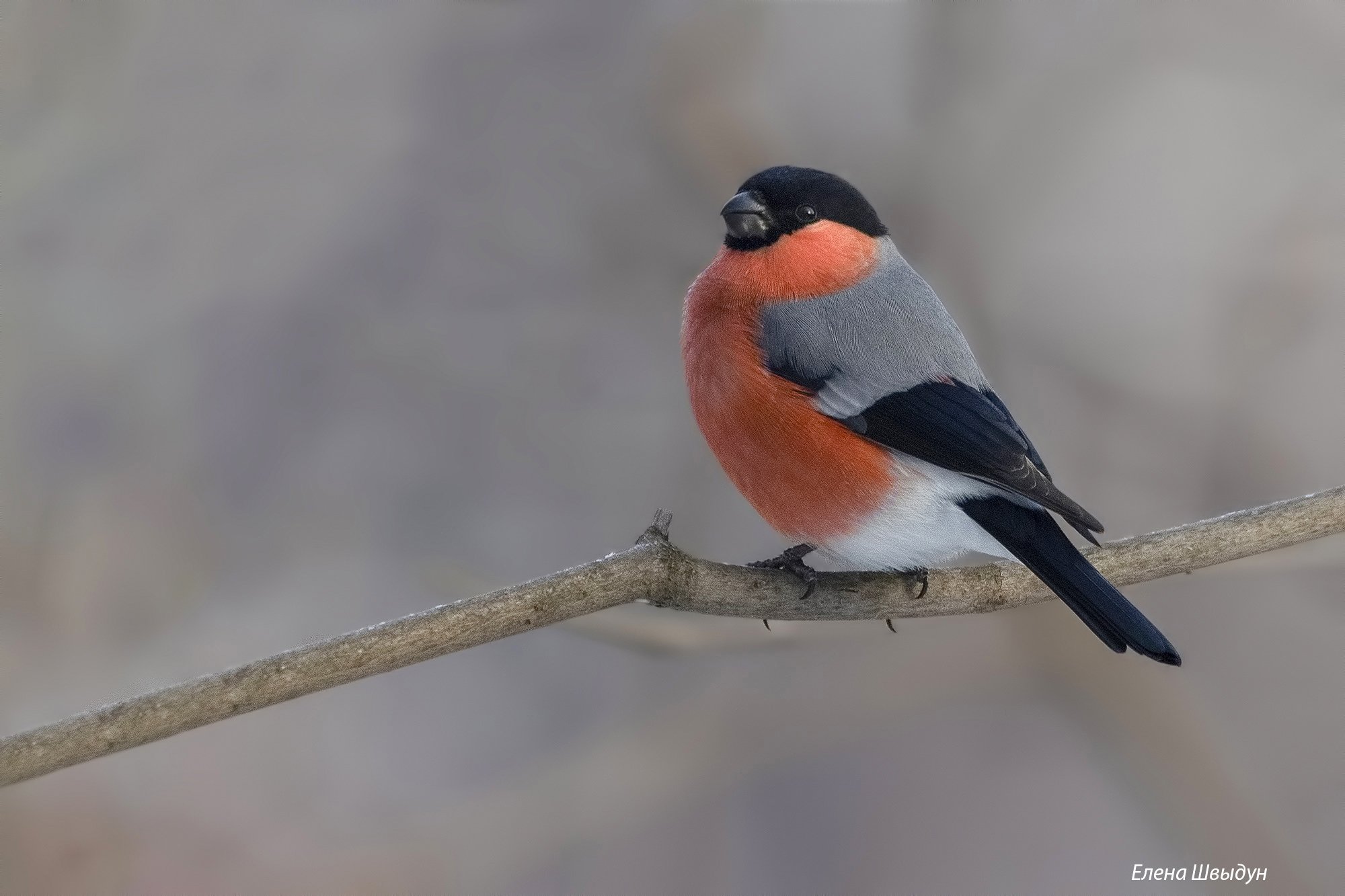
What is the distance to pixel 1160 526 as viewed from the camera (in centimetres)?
254

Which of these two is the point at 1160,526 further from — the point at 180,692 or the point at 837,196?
the point at 180,692

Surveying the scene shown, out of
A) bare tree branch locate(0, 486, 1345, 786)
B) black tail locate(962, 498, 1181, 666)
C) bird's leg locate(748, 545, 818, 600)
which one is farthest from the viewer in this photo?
bird's leg locate(748, 545, 818, 600)

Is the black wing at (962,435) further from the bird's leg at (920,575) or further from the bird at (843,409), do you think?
the bird's leg at (920,575)

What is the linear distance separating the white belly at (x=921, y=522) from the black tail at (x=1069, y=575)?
3 centimetres

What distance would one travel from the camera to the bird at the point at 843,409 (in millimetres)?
1926

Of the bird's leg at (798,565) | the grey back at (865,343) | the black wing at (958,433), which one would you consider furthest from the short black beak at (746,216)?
A: the bird's leg at (798,565)

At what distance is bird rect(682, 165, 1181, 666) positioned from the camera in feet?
6.32

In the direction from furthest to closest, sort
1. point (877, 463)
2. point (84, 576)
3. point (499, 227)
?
point (499, 227), point (84, 576), point (877, 463)

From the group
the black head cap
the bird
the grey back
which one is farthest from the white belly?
the black head cap

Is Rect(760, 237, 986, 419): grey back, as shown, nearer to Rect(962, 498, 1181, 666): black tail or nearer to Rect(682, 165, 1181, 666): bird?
Rect(682, 165, 1181, 666): bird

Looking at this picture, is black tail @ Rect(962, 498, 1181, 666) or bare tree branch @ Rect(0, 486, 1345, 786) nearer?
bare tree branch @ Rect(0, 486, 1345, 786)

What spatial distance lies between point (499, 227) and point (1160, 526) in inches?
63.1

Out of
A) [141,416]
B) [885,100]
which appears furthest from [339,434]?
[885,100]

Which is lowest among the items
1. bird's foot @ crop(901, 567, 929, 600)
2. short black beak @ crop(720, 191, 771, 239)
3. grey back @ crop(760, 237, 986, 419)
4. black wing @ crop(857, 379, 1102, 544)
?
bird's foot @ crop(901, 567, 929, 600)
